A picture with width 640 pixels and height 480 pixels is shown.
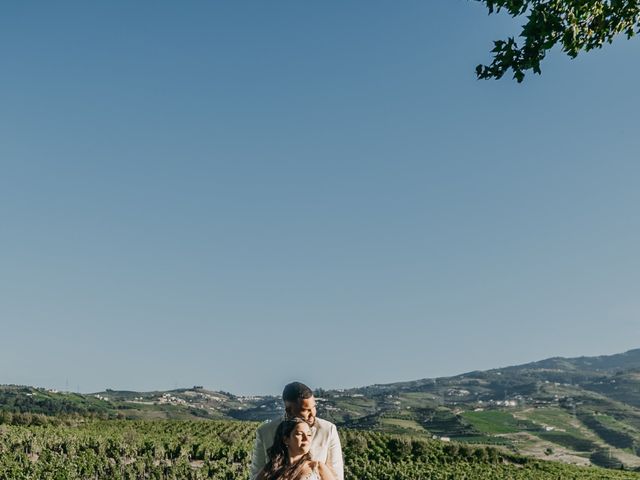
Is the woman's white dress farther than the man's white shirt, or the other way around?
the man's white shirt

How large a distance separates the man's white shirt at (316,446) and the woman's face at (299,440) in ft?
0.93

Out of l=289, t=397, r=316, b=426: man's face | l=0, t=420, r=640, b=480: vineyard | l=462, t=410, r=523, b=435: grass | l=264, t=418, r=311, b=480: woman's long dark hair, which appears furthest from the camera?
l=462, t=410, r=523, b=435: grass

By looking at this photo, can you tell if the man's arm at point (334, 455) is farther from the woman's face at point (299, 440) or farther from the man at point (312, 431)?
the woman's face at point (299, 440)

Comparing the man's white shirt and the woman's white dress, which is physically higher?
the man's white shirt

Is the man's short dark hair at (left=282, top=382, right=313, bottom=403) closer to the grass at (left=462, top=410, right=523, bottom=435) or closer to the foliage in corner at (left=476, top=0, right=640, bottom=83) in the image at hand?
the foliage in corner at (left=476, top=0, right=640, bottom=83)

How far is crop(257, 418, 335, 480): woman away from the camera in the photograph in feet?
15.0

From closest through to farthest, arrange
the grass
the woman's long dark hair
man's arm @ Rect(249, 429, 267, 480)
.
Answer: the woman's long dark hair < man's arm @ Rect(249, 429, 267, 480) < the grass

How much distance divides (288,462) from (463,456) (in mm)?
62055

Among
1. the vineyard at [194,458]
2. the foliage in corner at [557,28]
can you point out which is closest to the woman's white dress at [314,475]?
the foliage in corner at [557,28]

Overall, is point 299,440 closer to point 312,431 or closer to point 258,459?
point 312,431

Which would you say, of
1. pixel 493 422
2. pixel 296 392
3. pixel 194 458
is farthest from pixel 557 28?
pixel 493 422

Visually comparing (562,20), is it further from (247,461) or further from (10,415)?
(10,415)

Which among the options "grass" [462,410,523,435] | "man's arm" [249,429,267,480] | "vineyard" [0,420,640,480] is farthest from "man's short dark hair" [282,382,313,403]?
"grass" [462,410,523,435]

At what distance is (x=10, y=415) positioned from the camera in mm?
62844
